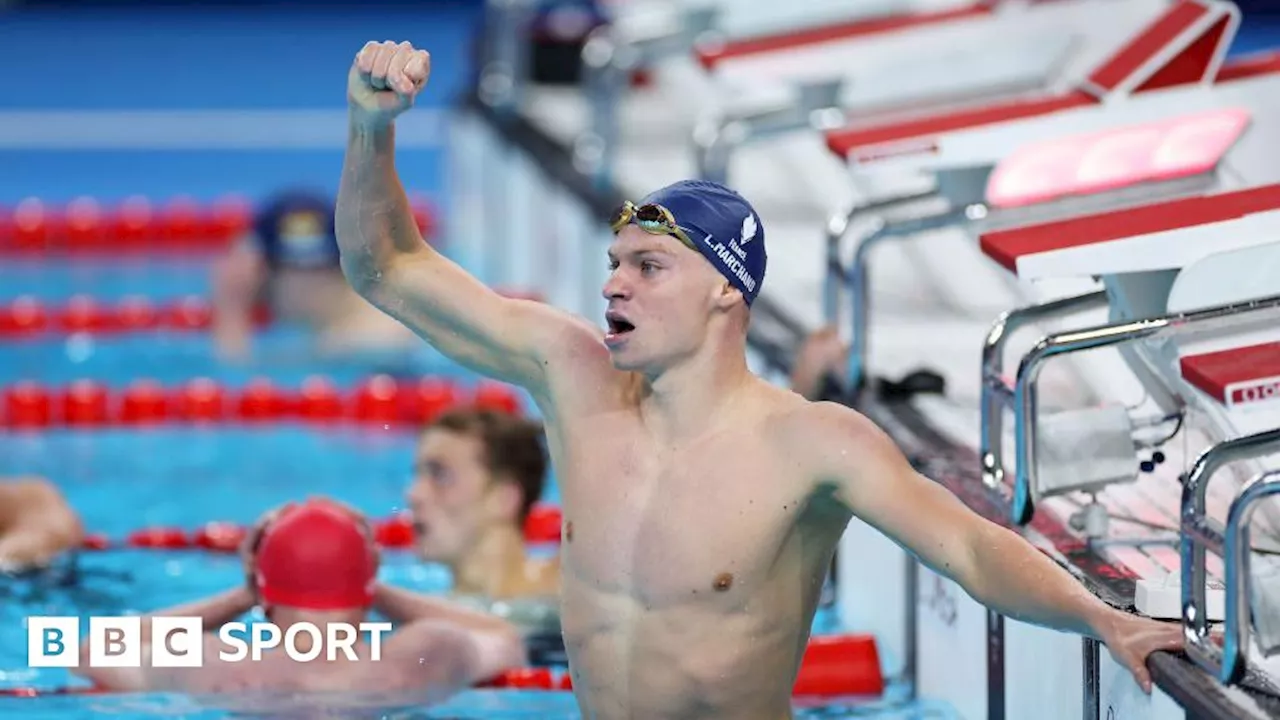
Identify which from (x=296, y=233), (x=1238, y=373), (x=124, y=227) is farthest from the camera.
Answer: (x=124, y=227)

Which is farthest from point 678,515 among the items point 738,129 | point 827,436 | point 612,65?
point 612,65

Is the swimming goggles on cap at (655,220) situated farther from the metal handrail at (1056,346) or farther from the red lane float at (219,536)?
the red lane float at (219,536)

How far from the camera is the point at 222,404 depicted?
727 cm

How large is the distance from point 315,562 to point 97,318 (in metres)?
4.82

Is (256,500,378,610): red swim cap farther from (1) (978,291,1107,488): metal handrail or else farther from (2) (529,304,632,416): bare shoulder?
(1) (978,291,1107,488): metal handrail

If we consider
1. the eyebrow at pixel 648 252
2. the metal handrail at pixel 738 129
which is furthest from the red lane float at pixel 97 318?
the eyebrow at pixel 648 252

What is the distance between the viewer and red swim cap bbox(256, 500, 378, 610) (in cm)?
395

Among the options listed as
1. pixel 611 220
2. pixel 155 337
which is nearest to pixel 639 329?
pixel 611 220

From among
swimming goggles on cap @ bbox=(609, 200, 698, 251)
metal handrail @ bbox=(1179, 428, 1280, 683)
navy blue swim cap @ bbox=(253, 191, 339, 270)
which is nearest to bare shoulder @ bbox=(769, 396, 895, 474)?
swimming goggles on cap @ bbox=(609, 200, 698, 251)

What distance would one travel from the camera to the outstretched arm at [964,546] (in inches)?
119

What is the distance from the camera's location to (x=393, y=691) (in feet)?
13.3

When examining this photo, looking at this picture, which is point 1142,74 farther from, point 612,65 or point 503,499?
point 612,65

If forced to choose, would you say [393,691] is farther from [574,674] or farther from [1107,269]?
[1107,269]

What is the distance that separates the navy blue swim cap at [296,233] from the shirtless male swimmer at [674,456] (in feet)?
14.7
